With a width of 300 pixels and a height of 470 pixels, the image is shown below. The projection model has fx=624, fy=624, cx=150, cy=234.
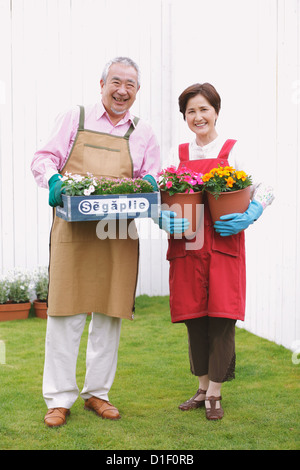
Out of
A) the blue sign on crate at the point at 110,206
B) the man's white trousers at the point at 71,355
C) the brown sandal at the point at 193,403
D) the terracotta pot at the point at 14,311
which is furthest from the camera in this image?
the terracotta pot at the point at 14,311

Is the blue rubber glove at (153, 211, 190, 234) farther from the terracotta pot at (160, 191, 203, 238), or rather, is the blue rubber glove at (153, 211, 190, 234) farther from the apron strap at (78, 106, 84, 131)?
the apron strap at (78, 106, 84, 131)

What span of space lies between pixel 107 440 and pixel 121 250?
0.87 m

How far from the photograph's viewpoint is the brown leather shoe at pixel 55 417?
9.64 feet

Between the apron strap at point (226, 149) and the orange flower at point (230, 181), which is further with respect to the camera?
the apron strap at point (226, 149)

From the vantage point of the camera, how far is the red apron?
292cm

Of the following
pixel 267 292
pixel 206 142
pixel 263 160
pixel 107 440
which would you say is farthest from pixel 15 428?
pixel 263 160

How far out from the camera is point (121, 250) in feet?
9.84

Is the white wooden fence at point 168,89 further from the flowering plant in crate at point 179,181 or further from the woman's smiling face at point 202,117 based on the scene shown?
the flowering plant in crate at point 179,181

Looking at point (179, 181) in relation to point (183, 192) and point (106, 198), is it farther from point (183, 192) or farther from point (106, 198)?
point (106, 198)

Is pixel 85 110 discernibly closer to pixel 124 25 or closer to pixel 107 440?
pixel 107 440

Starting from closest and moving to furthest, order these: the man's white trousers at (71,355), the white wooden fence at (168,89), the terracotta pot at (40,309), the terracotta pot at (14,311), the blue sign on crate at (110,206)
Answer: the blue sign on crate at (110,206) → the man's white trousers at (71,355) → the white wooden fence at (168,89) → the terracotta pot at (14,311) → the terracotta pot at (40,309)

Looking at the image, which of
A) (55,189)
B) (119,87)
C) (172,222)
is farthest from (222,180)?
(55,189)

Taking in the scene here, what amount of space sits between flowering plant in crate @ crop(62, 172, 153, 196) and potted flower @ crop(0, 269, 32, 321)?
284 centimetres

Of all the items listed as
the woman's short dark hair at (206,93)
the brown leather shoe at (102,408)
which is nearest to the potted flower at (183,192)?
the woman's short dark hair at (206,93)
